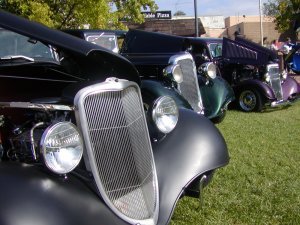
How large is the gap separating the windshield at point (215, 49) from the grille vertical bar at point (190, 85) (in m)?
3.21

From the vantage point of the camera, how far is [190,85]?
664 centimetres

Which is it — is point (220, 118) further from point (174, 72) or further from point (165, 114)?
point (165, 114)

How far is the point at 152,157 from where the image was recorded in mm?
2865

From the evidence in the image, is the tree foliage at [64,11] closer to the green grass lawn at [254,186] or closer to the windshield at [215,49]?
the windshield at [215,49]

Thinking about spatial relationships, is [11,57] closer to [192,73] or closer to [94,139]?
[94,139]

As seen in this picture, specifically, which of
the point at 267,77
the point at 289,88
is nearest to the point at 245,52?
the point at 267,77

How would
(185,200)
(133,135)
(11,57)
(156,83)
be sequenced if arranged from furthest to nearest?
1. (156,83)
2. (185,200)
3. (11,57)
4. (133,135)

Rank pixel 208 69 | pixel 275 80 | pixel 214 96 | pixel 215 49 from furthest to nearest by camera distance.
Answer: pixel 215 49, pixel 275 80, pixel 208 69, pixel 214 96

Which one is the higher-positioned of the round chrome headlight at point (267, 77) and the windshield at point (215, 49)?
the windshield at point (215, 49)

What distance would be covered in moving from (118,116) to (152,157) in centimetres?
48

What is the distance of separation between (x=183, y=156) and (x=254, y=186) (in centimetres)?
134

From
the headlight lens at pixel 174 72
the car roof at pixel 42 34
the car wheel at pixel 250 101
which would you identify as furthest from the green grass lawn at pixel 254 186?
the car wheel at pixel 250 101

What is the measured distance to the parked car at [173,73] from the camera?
627cm

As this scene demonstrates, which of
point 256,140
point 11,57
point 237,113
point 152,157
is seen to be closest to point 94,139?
point 152,157
